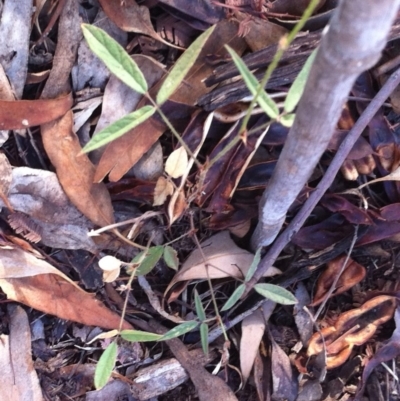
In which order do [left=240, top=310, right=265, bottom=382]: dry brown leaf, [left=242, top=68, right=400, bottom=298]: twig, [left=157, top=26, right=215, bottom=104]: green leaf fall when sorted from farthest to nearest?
[left=240, top=310, right=265, bottom=382]: dry brown leaf
[left=242, top=68, right=400, bottom=298]: twig
[left=157, top=26, right=215, bottom=104]: green leaf

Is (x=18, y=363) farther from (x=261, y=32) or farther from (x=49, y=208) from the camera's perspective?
(x=261, y=32)

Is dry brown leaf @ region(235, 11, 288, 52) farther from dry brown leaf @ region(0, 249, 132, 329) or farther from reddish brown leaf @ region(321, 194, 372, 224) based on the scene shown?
dry brown leaf @ region(0, 249, 132, 329)

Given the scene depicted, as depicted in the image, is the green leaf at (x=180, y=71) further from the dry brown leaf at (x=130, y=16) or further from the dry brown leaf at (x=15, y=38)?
the dry brown leaf at (x=15, y=38)

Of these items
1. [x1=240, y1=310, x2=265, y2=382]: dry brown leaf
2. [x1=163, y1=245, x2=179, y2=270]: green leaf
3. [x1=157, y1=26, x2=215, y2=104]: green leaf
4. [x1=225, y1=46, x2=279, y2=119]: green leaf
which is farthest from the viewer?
[x1=240, y1=310, x2=265, y2=382]: dry brown leaf

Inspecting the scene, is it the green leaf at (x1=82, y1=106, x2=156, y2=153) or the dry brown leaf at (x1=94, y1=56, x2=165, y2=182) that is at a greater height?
the green leaf at (x1=82, y1=106, x2=156, y2=153)

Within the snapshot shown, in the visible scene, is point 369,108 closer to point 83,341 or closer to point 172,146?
point 172,146

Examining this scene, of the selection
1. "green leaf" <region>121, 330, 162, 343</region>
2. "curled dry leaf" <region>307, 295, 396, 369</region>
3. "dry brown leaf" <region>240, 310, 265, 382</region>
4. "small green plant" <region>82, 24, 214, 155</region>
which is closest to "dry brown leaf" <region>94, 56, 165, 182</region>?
"small green plant" <region>82, 24, 214, 155</region>
